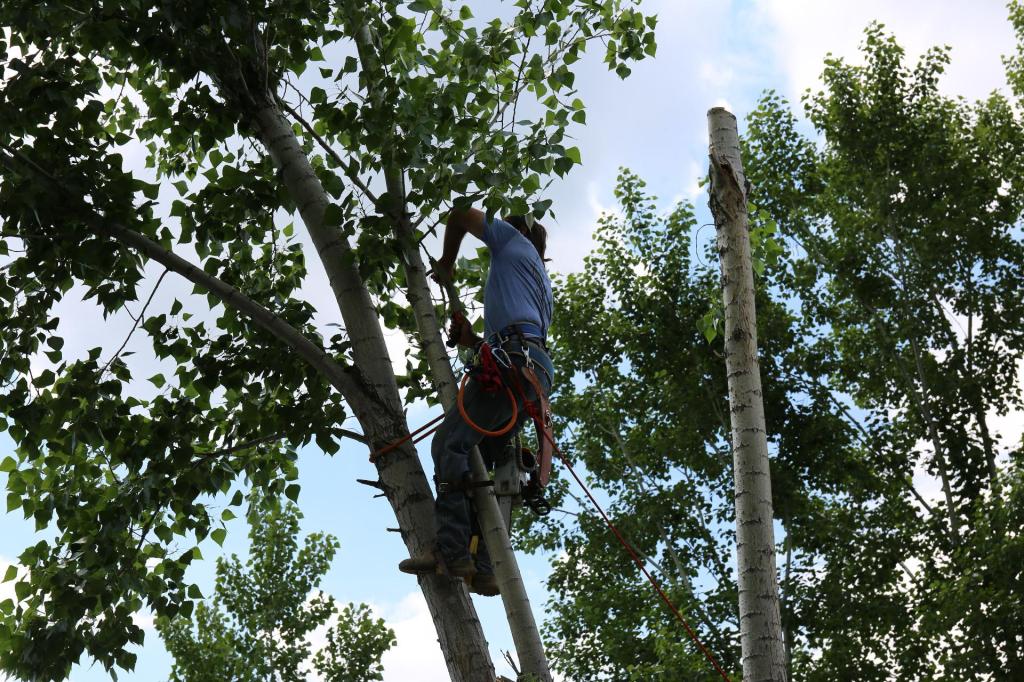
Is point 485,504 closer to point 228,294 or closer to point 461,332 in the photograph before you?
point 461,332

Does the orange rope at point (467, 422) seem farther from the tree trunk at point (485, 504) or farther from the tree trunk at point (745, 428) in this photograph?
the tree trunk at point (745, 428)

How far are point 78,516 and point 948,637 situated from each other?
11997 mm

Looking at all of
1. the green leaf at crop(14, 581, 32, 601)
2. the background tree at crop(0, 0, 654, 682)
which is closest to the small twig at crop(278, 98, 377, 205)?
the background tree at crop(0, 0, 654, 682)

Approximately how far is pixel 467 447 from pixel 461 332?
0.75m

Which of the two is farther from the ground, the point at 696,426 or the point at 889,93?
the point at 889,93

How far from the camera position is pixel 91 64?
279 inches

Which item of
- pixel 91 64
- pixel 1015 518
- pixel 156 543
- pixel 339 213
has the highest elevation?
pixel 1015 518

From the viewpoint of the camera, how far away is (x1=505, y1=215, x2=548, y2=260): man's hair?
5.34 metres

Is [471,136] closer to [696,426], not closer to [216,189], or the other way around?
[216,189]

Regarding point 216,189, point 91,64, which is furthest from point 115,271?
point 91,64

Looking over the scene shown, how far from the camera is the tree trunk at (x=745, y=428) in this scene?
416 cm

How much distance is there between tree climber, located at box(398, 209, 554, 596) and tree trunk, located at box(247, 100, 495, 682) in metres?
0.12

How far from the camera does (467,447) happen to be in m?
4.76

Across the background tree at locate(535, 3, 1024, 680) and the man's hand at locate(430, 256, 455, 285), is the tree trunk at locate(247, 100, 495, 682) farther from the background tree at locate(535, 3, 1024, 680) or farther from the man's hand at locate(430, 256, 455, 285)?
the background tree at locate(535, 3, 1024, 680)
